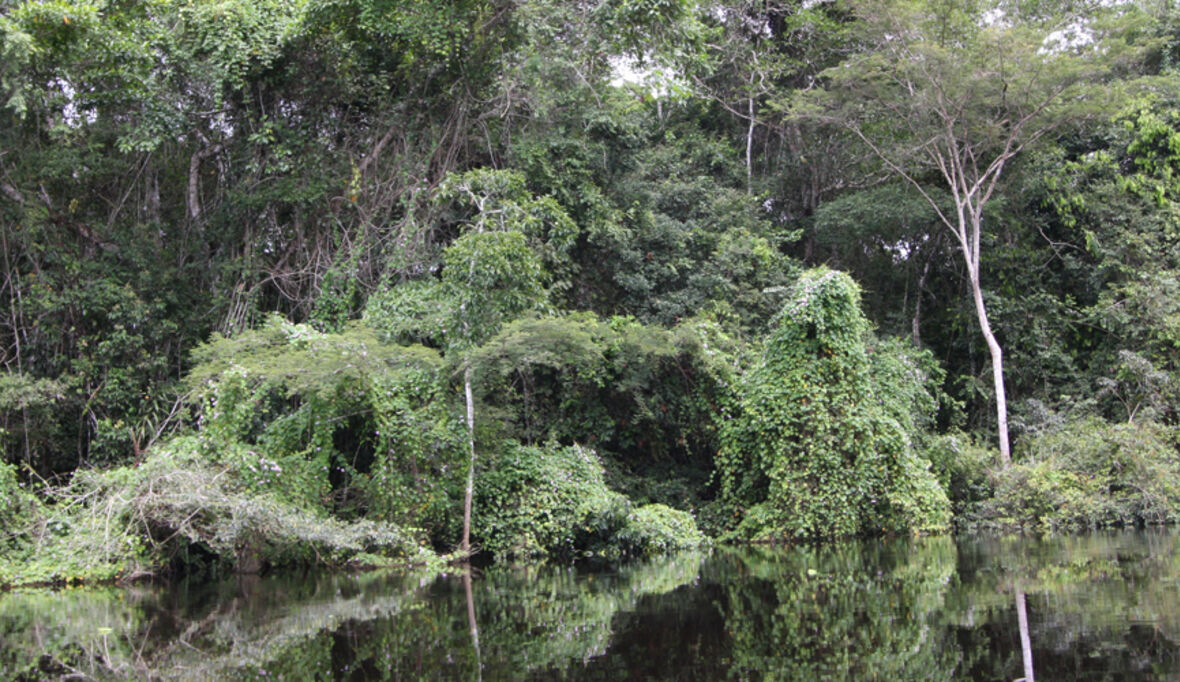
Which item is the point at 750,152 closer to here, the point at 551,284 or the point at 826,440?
the point at 551,284

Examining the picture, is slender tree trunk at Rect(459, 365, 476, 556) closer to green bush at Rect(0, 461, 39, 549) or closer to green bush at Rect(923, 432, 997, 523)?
green bush at Rect(0, 461, 39, 549)

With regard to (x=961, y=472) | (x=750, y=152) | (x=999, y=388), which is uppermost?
(x=750, y=152)

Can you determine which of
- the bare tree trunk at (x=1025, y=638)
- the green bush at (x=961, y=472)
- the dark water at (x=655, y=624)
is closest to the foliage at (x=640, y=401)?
the green bush at (x=961, y=472)

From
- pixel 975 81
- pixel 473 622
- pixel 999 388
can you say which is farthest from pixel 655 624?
pixel 975 81

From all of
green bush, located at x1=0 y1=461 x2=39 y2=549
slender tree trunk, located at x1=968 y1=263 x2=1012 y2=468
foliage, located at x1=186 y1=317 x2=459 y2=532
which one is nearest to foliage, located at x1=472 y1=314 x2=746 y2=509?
foliage, located at x1=186 y1=317 x2=459 y2=532

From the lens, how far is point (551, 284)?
14484mm

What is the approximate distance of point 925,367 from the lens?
50.6ft

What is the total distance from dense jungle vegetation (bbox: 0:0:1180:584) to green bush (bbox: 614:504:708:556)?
6 cm

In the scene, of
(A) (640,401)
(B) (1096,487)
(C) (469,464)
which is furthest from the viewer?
(A) (640,401)

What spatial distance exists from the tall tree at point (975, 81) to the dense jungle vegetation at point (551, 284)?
0.08 m

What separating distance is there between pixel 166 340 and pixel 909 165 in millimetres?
13075

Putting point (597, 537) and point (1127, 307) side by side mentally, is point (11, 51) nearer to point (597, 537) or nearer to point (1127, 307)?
point (597, 537)

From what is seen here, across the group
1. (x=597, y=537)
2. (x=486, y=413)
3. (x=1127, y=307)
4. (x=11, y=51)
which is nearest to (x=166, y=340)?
(x=11, y=51)

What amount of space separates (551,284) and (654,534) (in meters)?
4.75
